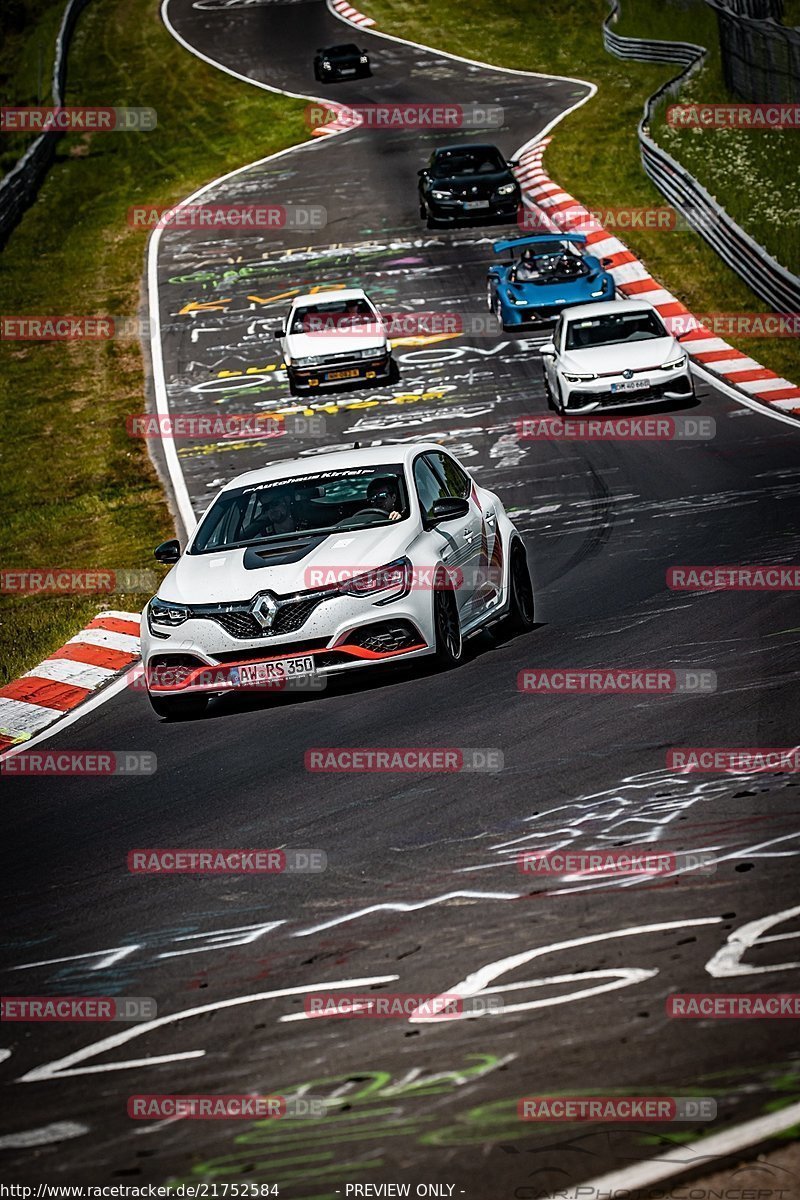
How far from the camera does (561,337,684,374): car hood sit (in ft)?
71.9

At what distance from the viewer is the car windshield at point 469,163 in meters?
35.5

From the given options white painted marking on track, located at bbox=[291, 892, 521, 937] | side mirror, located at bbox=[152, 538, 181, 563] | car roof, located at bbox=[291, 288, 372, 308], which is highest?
white painted marking on track, located at bbox=[291, 892, 521, 937]

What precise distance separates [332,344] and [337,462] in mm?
14166

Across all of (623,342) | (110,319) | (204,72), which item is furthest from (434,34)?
(623,342)

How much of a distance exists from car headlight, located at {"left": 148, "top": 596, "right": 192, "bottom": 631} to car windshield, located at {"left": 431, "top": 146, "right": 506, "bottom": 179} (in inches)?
1027

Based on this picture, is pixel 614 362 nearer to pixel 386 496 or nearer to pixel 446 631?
pixel 386 496

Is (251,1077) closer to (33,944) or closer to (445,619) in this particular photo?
(33,944)

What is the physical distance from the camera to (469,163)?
3569 cm

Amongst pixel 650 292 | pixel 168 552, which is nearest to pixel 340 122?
pixel 650 292

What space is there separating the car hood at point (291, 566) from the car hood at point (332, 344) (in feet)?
48.6

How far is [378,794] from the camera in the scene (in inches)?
335

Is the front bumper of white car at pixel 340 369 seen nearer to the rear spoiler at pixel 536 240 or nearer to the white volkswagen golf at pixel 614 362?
the white volkswagen golf at pixel 614 362

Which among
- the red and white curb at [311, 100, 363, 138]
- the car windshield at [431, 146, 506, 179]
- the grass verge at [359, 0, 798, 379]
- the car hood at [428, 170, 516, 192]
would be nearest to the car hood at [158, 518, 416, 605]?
the grass verge at [359, 0, 798, 379]

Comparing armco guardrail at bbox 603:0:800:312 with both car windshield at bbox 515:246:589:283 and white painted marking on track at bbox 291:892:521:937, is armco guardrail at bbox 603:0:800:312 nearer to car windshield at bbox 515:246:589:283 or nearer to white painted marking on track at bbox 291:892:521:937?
car windshield at bbox 515:246:589:283
